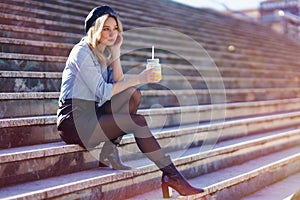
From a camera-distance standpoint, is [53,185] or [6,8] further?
[6,8]

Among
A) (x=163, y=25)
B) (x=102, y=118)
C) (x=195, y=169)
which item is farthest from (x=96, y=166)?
(x=163, y=25)

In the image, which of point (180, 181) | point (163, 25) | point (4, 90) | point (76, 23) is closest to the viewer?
point (180, 181)

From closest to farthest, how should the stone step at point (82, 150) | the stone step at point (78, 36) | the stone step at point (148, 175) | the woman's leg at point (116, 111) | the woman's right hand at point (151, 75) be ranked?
the stone step at point (148, 175) < the stone step at point (82, 150) < the woman's right hand at point (151, 75) < the woman's leg at point (116, 111) < the stone step at point (78, 36)

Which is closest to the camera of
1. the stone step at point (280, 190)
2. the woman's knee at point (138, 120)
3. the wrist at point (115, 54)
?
the woman's knee at point (138, 120)

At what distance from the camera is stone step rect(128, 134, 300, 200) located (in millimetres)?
3143

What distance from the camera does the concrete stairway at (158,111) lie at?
109 inches

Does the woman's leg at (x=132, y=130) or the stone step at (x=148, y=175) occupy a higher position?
the woman's leg at (x=132, y=130)

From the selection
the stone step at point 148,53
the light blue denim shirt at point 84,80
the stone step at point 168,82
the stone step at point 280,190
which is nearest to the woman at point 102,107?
the light blue denim shirt at point 84,80

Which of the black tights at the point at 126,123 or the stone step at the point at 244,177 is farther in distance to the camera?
the stone step at the point at 244,177

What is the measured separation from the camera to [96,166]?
311cm

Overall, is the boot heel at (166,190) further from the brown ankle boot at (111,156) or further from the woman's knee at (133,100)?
the woman's knee at (133,100)

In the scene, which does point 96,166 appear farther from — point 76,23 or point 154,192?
point 76,23

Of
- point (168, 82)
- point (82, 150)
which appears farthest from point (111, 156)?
point (168, 82)

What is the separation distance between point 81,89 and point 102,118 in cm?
24
